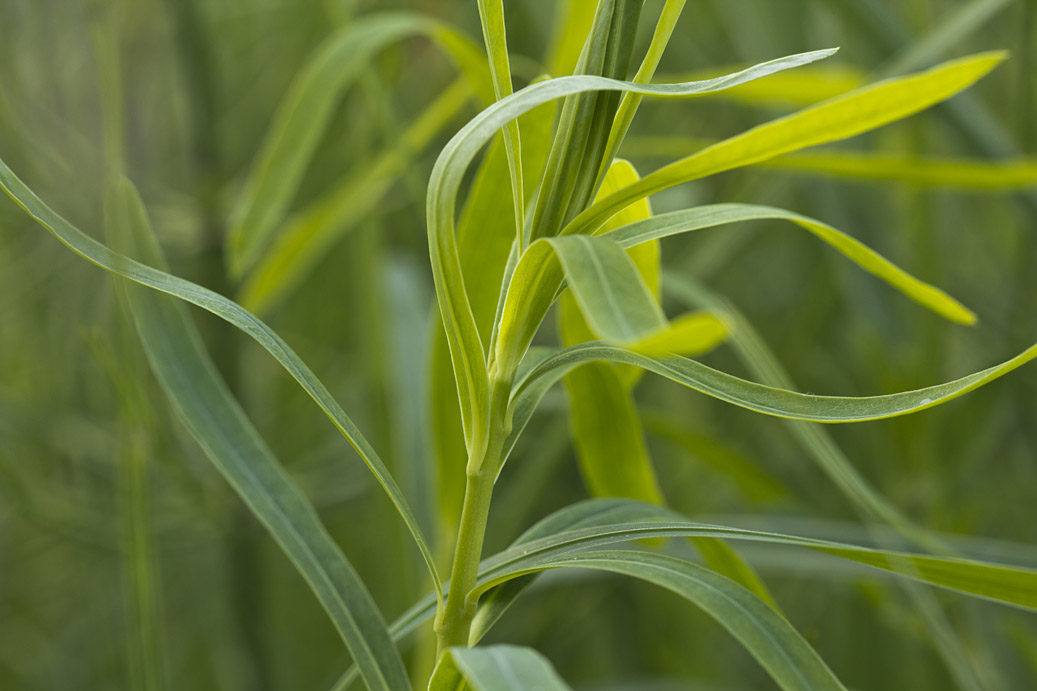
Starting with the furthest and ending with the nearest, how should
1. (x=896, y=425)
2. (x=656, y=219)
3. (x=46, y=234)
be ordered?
(x=46, y=234), (x=896, y=425), (x=656, y=219)

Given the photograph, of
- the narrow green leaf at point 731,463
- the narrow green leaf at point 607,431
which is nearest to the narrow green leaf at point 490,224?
the narrow green leaf at point 607,431

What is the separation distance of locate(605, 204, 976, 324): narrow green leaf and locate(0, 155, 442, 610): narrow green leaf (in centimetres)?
6

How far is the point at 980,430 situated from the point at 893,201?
0.18 metres

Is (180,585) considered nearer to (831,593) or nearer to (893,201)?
(831,593)

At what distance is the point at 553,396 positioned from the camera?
1.83 feet

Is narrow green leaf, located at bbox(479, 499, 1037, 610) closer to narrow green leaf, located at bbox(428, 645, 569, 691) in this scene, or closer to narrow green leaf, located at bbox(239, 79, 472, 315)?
narrow green leaf, located at bbox(428, 645, 569, 691)

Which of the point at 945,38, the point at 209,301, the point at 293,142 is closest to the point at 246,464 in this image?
the point at 209,301

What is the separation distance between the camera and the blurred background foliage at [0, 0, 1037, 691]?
441 mm

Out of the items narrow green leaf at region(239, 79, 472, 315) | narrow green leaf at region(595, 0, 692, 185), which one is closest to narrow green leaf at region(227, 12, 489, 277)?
narrow green leaf at region(239, 79, 472, 315)

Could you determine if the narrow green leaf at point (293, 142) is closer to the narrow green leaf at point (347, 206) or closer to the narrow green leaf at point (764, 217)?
the narrow green leaf at point (347, 206)

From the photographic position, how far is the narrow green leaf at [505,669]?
12 centimetres

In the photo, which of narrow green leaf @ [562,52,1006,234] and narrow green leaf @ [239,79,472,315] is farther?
narrow green leaf @ [239,79,472,315]

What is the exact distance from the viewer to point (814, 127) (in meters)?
0.17

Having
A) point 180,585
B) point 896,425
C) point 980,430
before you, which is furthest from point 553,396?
point 180,585
